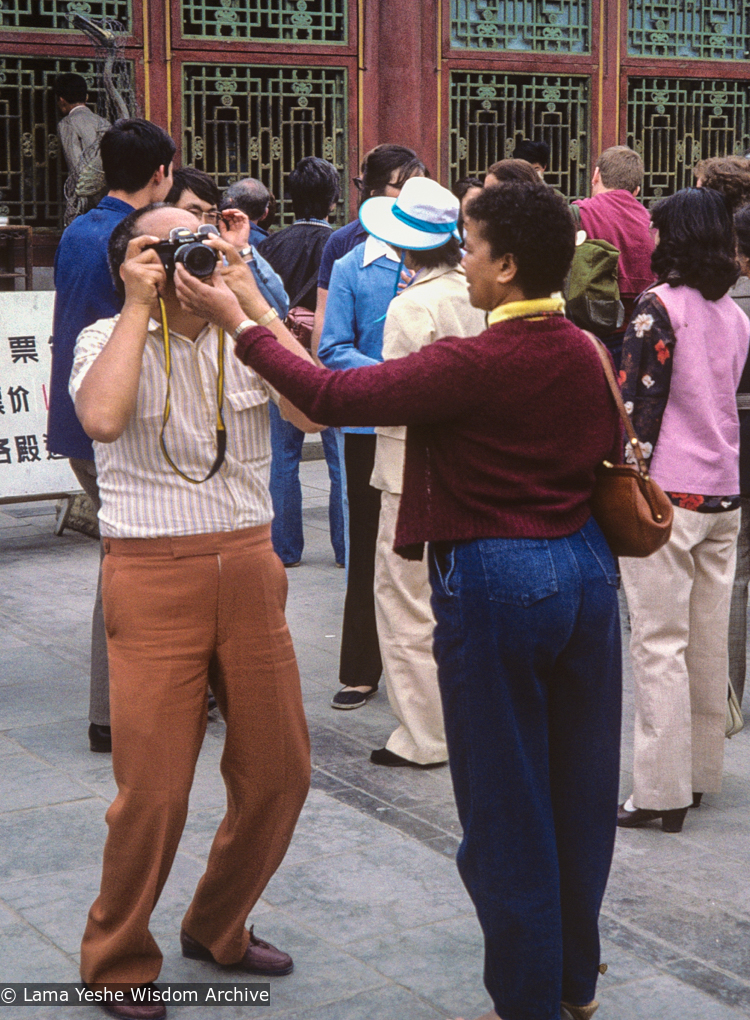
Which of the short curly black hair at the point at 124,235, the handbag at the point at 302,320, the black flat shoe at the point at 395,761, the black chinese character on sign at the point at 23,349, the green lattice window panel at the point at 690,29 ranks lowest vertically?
the black flat shoe at the point at 395,761

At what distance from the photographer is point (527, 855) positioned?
2.70 m

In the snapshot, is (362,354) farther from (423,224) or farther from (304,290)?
(304,290)

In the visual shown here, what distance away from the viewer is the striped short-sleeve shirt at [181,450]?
3023 millimetres

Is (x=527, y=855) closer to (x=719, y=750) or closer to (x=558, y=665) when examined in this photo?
(x=558, y=665)

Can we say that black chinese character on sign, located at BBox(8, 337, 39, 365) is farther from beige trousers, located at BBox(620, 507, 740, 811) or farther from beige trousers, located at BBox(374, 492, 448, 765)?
beige trousers, located at BBox(620, 507, 740, 811)

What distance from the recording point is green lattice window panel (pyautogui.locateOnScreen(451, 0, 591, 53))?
10.9 metres

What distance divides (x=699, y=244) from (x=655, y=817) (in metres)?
1.68

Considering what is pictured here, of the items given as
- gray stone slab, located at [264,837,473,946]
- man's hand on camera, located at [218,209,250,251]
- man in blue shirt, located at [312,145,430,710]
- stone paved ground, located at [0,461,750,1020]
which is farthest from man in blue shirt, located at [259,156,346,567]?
man's hand on camera, located at [218,209,250,251]

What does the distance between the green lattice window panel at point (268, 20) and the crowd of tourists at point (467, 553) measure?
694 centimetres

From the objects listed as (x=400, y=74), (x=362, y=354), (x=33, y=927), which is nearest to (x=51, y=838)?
(x=33, y=927)

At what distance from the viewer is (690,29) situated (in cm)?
1180

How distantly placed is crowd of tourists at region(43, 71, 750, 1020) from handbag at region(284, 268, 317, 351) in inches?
92.4

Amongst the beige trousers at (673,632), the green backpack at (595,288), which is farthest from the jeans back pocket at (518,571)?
the green backpack at (595,288)

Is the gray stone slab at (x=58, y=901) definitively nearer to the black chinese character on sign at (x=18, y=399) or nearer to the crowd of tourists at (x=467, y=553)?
the crowd of tourists at (x=467, y=553)
